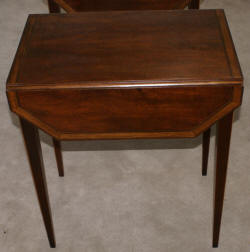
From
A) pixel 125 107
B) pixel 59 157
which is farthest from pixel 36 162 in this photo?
pixel 59 157

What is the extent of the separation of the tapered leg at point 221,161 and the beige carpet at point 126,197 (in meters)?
0.20

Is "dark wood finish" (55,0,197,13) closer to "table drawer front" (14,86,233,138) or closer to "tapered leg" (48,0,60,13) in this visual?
"tapered leg" (48,0,60,13)

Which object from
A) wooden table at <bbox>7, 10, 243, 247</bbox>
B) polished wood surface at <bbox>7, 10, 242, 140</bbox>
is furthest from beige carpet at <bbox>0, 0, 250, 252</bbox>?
polished wood surface at <bbox>7, 10, 242, 140</bbox>

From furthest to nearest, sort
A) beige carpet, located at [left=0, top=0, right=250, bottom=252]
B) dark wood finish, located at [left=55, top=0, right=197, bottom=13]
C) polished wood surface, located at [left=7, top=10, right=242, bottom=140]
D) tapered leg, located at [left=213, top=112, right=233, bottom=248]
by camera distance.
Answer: dark wood finish, located at [left=55, top=0, right=197, bottom=13] < beige carpet, located at [left=0, top=0, right=250, bottom=252] < tapered leg, located at [left=213, top=112, right=233, bottom=248] < polished wood surface, located at [left=7, top=10, right=242, bottom=140]

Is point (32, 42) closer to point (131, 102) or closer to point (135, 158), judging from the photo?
point (131, 102)

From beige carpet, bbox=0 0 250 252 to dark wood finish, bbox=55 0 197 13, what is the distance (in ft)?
2.36

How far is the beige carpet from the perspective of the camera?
6.89 feet

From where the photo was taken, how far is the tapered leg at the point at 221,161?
5.37 feet

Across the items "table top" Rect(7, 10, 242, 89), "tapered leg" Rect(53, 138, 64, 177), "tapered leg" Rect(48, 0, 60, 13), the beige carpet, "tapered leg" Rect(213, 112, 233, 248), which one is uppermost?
"table top" Rect(7, 10, 242, 89)

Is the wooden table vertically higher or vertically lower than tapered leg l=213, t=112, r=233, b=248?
higher

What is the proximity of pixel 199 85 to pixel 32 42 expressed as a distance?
625 mm

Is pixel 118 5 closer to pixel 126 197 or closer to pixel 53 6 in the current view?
Answer: pixel 53 6

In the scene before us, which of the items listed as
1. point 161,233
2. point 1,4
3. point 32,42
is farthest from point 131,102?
point 1,4

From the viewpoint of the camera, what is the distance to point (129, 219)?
2.18 meters
